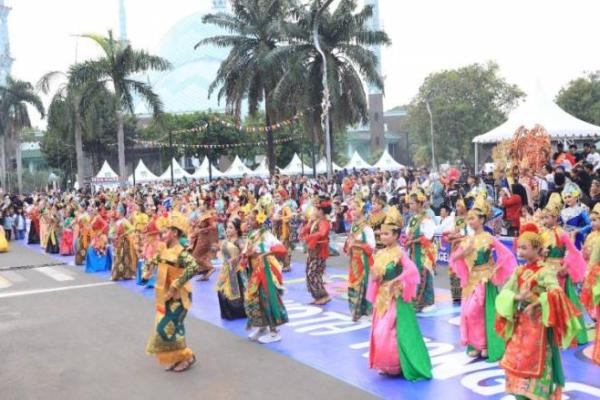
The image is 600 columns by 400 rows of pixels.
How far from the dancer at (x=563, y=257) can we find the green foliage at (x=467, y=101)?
39.8 metres

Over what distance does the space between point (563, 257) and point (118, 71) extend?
85.9 ft

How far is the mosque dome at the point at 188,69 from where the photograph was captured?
3529 inches

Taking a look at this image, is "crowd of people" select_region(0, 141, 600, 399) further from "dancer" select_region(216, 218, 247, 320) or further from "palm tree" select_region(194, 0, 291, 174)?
"palm tree" select_region(194, 0, 291, 174)

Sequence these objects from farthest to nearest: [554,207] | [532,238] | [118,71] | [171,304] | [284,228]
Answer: [118,71] < [284,228] < [554,207] < [171,304] < [532,238]

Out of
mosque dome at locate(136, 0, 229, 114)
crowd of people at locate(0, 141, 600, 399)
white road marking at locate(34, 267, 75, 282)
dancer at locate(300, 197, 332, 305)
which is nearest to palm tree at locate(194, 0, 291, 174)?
white road marking at locate(34, 267, 75, 282)

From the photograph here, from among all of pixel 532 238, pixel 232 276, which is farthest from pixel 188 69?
pixel 532 238

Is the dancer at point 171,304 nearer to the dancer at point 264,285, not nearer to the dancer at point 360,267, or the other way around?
the dancer at point 264,285

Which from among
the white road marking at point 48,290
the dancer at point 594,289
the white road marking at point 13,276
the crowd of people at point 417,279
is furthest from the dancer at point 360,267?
the white road marking at point 13,276

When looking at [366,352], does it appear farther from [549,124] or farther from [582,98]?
[582,98]

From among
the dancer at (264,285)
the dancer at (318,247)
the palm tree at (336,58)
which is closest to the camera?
the dancer at (264,285)

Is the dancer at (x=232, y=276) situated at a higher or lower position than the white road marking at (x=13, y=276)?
higher

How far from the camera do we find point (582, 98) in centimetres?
4275

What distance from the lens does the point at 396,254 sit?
22.2 feet

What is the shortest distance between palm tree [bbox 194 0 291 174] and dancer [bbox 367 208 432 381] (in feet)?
77.2
